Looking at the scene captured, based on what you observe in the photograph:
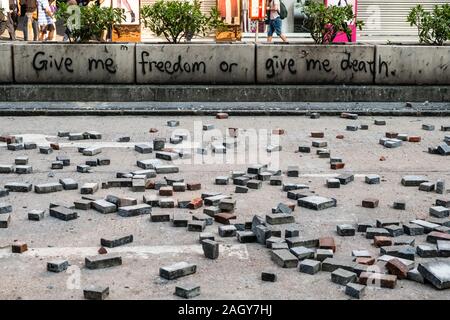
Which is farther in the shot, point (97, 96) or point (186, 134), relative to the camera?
point (97, 96)

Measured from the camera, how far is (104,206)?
663 centimetres

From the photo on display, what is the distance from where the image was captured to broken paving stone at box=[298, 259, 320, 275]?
204 inches

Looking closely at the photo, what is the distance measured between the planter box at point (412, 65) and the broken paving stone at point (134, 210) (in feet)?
23.9

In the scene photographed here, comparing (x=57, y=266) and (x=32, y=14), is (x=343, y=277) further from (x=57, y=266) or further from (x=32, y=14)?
(x=32, y=14)

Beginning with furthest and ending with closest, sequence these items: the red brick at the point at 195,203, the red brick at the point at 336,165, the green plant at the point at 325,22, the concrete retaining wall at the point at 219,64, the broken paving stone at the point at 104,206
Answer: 1. the green plant at the point at 325,22
2. the concrete retaining wall at the point at 219,64
3. the red brick at the point at 336,165
4. the red brick at the point at 195,203
5. the broken paving stone at the point at 104,206

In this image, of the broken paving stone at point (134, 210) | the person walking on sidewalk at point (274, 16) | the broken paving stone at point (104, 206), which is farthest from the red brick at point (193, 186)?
the person walking on sidewalk at point (274, 16)

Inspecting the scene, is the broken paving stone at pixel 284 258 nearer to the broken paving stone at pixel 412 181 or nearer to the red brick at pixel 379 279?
the red brick at pixel 379 279

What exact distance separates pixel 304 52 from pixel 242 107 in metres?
1.47

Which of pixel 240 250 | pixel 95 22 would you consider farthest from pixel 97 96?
pixel 240 250

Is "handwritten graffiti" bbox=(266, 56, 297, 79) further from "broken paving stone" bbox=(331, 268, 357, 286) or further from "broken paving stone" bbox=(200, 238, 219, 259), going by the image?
"broken paving stone" bbox=(331, 268, 357, 286)

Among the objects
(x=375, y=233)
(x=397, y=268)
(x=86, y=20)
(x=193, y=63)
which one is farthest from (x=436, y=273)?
(x=86, y=20)

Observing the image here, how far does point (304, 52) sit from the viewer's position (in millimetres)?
12938

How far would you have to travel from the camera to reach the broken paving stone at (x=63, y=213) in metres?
6.40

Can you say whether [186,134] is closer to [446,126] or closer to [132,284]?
[446,126]
